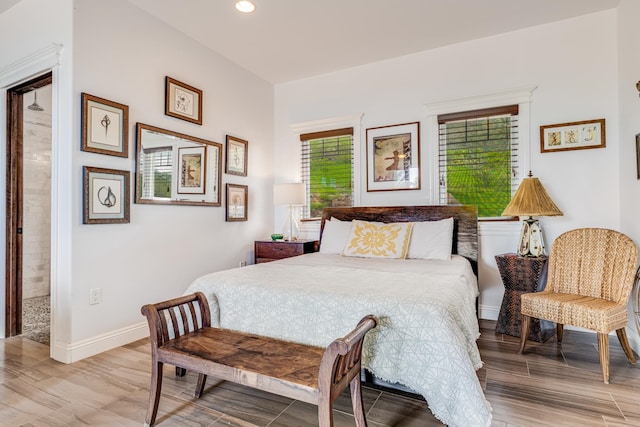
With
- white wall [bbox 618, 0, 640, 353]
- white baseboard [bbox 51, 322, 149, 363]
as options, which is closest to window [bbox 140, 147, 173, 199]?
white baseboard [bbox 51, 322, 149, 363]

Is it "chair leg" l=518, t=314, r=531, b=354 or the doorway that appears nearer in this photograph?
"chair leg" l=518, t=314, r=531, b=354

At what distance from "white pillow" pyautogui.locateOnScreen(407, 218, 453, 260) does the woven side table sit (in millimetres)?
444

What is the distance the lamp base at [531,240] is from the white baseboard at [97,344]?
10.8ft

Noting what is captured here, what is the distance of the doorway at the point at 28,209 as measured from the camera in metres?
2.99

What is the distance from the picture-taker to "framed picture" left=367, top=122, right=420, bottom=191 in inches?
148

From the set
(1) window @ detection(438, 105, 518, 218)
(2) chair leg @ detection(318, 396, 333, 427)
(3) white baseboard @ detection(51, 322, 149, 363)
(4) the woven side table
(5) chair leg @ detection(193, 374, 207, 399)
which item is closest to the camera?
(2) chair leg @ detection(318, 396, 333, 427)

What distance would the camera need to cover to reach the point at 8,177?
9.77 feet

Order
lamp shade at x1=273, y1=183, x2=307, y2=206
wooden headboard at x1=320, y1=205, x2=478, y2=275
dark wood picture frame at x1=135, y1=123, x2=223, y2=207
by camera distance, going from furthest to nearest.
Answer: lamp shade at x1=273, y1=183, x2=307, y2=206, wooden headboard at x1=320, y1=205, x2=478, y2=275, dark wood picture frame at x1=135, y1=123, x2=223, y2=207

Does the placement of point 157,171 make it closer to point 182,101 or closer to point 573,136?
point 182,101

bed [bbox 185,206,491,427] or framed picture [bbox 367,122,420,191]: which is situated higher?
framed picture [bbox 367,122,420,191]

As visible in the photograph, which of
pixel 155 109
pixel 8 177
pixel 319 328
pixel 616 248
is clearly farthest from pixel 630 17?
pixel 8 177

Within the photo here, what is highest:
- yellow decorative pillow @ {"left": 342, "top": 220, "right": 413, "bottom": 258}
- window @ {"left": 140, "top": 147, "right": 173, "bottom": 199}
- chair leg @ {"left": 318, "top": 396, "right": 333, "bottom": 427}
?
window @ {"left": 140, "top": 147, "right": 173, "bottom": 199}

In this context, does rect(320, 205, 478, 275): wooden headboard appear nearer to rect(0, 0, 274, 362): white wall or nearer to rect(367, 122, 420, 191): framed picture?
rect(367, 122, 420, 191): framed picture

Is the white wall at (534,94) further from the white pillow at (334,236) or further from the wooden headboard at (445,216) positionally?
the white pillow at (334,236)
